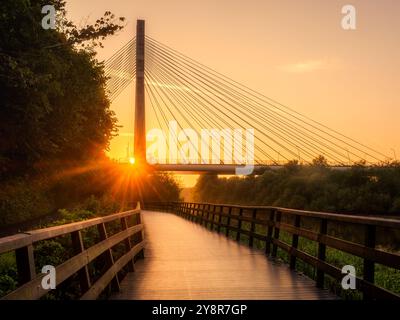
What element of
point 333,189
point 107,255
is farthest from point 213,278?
point 333,189

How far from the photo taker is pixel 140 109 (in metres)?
55.1

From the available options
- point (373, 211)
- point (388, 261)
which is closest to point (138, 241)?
point (388, 261)

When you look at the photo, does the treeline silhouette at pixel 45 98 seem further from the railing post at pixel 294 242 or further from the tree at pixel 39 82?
the railing post at pixel 294 242

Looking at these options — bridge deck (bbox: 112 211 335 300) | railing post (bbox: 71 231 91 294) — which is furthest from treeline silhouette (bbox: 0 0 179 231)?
railing post (bbox: 71 231 91 294)

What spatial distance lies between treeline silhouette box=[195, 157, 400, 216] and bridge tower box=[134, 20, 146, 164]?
18167mm

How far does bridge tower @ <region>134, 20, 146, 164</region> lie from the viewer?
5445cm

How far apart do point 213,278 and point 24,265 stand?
19.0ft

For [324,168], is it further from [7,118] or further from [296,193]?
[7,118]

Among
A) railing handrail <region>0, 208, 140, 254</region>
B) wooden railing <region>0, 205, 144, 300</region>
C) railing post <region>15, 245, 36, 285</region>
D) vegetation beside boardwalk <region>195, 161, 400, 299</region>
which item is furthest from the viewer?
vegetation beside boardwalk <region>195, 161, 400, 299</region>

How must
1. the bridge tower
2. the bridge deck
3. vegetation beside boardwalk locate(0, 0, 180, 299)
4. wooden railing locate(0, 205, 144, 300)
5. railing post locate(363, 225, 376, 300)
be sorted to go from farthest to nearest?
1. the bridge tower
2. vegetation beside boardwalk locate(0, 0, 180, 299)
3. the bridge deck
4. railing post locate(363, 225, 376, 300)
5. wooden railing locate(0, 205, 144, 300)

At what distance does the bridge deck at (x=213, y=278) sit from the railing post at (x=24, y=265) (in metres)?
3.70

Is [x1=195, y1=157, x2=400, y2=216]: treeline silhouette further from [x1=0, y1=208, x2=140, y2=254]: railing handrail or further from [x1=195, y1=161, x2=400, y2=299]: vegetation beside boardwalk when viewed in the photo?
[x1=0, y1=208, x2=140, y2=254]: railing handrail

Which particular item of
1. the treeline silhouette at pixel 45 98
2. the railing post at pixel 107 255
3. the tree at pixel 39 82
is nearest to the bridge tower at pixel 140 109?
the treeline silhouette at pixel 45 98

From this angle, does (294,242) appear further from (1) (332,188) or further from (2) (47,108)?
(1) (332,188)
